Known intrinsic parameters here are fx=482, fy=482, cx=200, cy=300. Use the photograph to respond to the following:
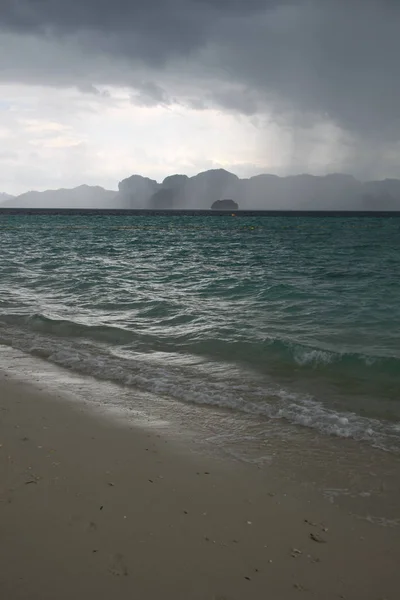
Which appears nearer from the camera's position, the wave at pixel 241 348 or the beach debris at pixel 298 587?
the beach debris at pixel 298 587

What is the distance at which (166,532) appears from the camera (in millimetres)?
4383

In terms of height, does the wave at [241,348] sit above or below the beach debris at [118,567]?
below

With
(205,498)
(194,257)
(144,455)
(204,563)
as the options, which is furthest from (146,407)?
(194,257)

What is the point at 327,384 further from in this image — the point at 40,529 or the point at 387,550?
the point at 40,529

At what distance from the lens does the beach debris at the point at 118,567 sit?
3.81m

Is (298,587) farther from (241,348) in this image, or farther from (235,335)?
(235,335)

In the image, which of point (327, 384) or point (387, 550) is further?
point (327, 384)

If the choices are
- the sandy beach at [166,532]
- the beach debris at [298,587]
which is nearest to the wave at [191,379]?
the sandy beach at [166,532]

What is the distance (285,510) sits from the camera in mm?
4879

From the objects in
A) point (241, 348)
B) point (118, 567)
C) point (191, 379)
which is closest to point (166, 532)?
point (118, 567)

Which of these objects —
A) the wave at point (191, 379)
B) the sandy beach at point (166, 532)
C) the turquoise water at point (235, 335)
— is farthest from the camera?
the turquoise water at point (235, 335)

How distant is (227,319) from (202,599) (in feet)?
37.9

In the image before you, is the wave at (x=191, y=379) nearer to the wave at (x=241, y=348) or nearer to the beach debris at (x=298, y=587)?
the wave at (x=241, y=348)

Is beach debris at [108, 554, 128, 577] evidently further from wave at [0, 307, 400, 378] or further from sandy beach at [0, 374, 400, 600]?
wave at [0, 307, 400, 378]
